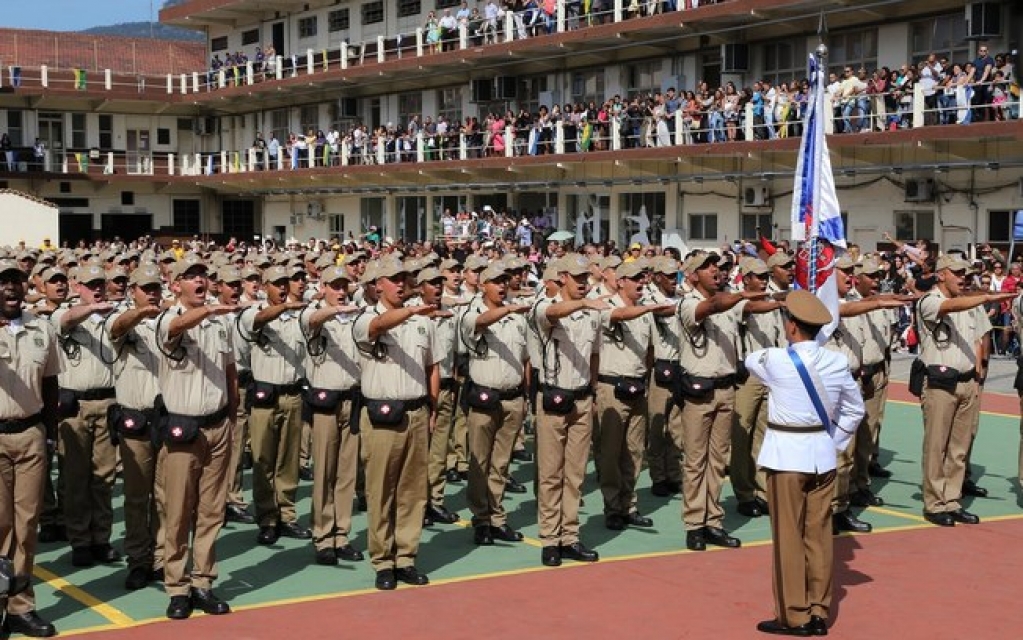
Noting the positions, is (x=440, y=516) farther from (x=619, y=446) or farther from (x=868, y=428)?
(x=868, y=428)

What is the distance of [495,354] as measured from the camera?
415 inches

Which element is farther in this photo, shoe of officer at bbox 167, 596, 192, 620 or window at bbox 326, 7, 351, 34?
window at bbox 326, 7, 351, 34

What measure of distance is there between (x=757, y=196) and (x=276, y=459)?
2018 centimetres

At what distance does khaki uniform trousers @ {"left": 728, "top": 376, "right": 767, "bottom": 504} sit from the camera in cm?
1172

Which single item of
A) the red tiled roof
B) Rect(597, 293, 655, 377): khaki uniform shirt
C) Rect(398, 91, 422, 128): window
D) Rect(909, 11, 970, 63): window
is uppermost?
the red tiled roof

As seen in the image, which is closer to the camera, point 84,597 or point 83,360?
point 84,597

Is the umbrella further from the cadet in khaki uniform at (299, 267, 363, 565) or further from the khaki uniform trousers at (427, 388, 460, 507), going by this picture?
the cadet in khaki uniform at (299, 267, 363, 565)

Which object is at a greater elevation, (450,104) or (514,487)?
(450,104)

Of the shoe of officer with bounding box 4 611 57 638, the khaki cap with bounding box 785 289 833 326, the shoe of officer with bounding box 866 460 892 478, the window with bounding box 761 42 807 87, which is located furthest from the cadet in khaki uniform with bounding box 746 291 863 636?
the window with bounding box 761 42 807 87

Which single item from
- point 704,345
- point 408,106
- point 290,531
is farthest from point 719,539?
point 408,106

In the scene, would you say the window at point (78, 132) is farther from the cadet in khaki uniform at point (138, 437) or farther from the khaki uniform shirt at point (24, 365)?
the khaki uniform shirt at point (24, 365)

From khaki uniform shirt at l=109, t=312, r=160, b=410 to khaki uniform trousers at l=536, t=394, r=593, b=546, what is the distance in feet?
9.41

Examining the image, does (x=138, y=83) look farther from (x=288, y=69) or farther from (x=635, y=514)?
(x=635, y=514)

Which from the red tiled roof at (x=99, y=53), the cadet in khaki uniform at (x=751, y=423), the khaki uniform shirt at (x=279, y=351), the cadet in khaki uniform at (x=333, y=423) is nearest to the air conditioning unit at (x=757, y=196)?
the cadet in khaki uniform at (x=751, y=423)
